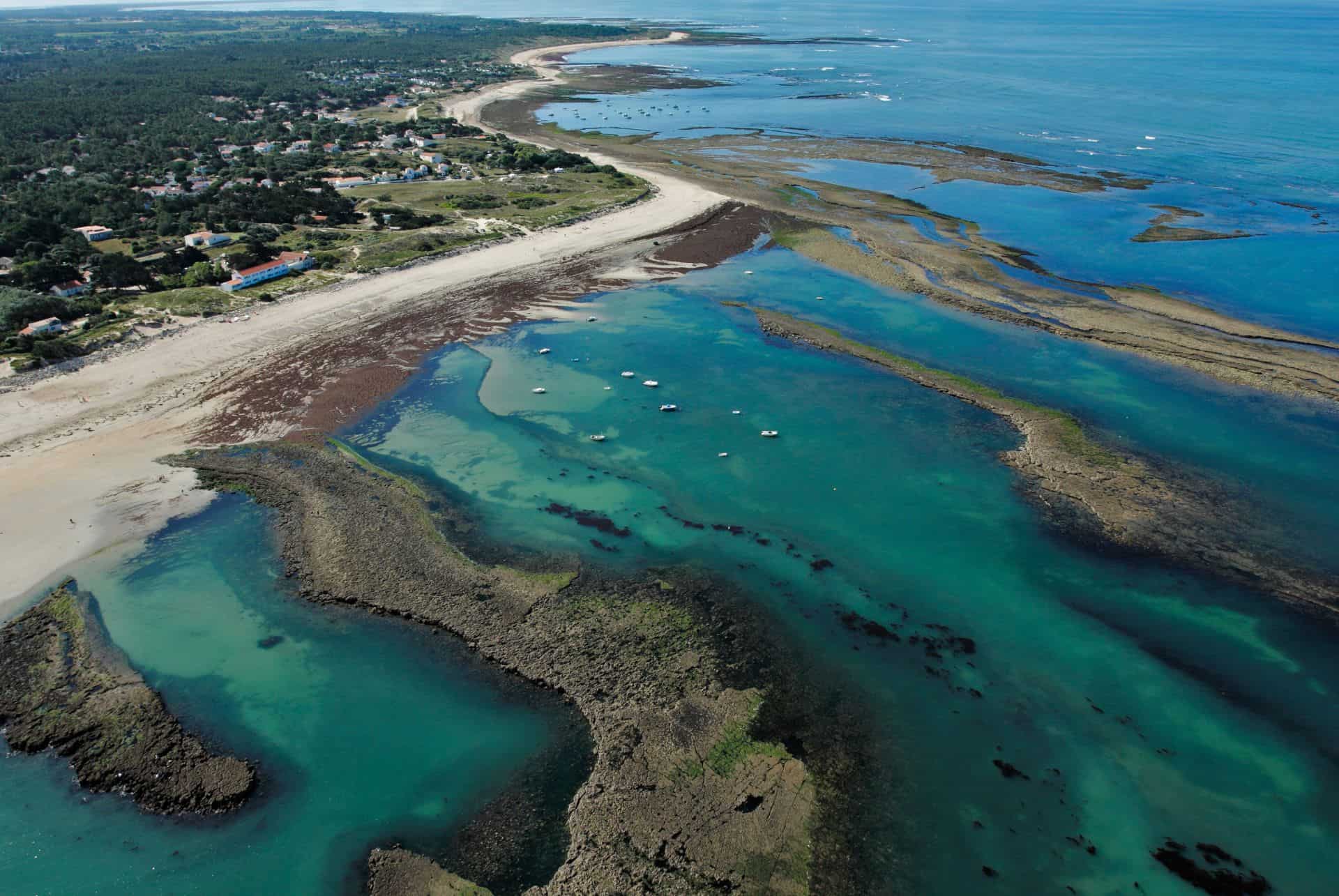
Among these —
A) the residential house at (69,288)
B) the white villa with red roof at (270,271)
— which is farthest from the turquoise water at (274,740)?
the residential house at (69,288)

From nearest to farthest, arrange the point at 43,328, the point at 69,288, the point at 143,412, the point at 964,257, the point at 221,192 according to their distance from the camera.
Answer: the point at 143,412, the point at 43,328, the point at 69,288, the point at 964,257, the point at 221,192

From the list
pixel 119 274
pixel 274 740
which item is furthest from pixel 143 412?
pixel 274 740

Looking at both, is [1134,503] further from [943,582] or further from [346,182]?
[346,182]

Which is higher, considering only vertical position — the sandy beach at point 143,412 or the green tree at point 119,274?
the green tree at point 119,274

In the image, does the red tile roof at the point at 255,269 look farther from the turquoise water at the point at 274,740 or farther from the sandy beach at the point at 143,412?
the turquoise water at the point at 274,740

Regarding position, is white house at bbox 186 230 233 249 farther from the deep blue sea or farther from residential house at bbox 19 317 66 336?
the deep blue sea

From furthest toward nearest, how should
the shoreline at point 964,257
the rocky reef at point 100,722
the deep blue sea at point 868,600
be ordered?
the shoreline at point 964,257 < the rocky reef at point 100,722 < the deep blue sea at point 868,600
